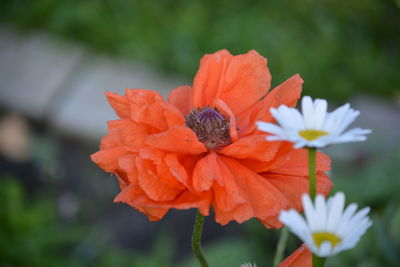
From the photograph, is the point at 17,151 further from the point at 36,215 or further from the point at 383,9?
the point at 383,9

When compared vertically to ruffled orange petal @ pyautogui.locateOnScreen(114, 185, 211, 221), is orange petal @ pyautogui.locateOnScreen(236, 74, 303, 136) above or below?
above

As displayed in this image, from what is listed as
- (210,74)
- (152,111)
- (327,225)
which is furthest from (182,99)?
(327,225)

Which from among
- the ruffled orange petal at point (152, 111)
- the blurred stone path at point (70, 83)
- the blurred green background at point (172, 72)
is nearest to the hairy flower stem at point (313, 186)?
the ruffled orange petal at point (152, 111)

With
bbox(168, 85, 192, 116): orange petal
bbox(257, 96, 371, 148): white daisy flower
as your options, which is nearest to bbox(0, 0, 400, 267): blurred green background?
bbox(168, 85, 192, 116): orange petal

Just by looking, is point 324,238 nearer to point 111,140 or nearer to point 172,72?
point 111,140

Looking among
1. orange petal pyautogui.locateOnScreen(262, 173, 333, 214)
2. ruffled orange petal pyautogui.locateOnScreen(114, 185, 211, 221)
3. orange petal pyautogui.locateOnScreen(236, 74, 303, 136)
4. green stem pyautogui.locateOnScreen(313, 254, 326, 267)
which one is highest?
orange petal pyautogui.locateOnScreen(236, 74, 303, 136)

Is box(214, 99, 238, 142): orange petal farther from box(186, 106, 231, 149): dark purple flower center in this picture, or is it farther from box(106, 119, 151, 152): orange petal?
box(106, 119, 151, 152): orange petal

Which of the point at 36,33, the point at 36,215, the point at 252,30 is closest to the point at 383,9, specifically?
the point at 252,30
